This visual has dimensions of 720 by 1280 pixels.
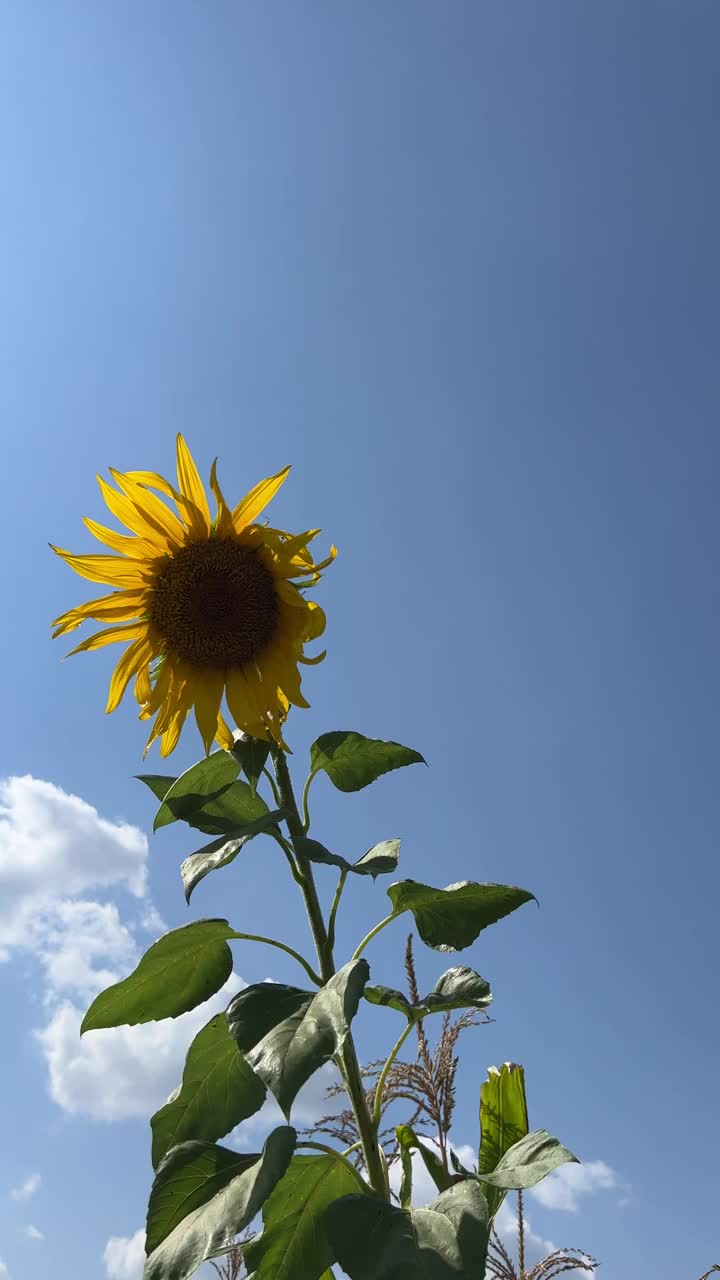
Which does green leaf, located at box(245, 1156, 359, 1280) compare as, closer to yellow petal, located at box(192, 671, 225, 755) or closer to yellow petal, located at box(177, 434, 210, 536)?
yellow petal, located at box(192, 671, 225, 755)

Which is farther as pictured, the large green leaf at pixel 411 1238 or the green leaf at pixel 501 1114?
the green leaf at pixel 501 1114

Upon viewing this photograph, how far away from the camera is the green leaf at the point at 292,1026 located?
5.02ft

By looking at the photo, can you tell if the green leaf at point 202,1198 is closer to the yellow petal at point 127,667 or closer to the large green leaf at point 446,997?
the large green leaf at point 446,997

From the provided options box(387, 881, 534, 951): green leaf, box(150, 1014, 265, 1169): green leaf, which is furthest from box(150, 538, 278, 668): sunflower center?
box(150, 1014, 265, 1169): green leaf

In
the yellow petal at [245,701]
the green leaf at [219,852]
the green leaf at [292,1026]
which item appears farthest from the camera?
the yellow petal at [245,701]

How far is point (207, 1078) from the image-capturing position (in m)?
2.13

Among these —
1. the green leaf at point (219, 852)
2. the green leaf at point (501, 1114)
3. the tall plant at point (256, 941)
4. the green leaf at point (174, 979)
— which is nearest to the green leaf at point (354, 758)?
the tall plant at point (256, 941)

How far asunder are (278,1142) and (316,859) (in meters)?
0.48

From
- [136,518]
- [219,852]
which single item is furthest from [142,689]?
[219,852]

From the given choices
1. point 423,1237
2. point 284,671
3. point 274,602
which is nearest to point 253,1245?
point 423,1237

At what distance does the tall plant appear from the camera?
168 cm

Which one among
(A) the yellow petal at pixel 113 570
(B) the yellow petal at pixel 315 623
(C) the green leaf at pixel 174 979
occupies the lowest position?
(C) the green leaf at pixel 174 979

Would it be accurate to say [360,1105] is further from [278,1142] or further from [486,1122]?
[486,1122]

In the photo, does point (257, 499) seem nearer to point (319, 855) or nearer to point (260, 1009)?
point (319, 855)
